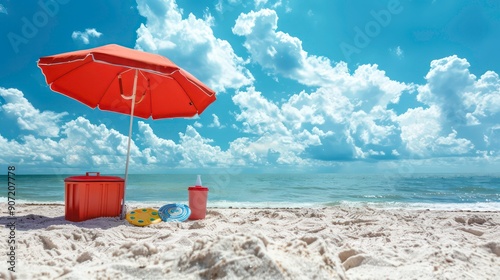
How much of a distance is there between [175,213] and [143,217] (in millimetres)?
463

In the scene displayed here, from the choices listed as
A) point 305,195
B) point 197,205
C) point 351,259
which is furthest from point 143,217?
point 305,195

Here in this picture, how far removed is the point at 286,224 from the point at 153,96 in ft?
10.4

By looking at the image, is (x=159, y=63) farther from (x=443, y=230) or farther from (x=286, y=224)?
(x=443, y=230)

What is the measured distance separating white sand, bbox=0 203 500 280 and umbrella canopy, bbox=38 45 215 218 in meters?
1.53

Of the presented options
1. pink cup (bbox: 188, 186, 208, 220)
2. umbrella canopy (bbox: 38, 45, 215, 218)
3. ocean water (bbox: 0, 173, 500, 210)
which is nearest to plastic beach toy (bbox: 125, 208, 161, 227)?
umbrella canopy (bbox: 38, 45, 215, 218)

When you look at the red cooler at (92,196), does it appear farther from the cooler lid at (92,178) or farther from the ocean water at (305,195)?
the ocean water at (305,195)

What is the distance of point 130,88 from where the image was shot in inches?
236

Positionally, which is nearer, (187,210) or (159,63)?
(159,63)

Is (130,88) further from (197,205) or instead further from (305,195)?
(305,195)

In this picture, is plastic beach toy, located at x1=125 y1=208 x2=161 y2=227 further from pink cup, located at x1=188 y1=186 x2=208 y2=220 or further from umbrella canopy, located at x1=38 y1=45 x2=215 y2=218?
pink cup, located at x1=188 y1=186 x2=208 y2=220

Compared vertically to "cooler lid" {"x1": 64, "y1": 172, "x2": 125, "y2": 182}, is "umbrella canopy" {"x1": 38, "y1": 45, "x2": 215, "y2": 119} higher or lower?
higher

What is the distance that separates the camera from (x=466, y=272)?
2416 mm

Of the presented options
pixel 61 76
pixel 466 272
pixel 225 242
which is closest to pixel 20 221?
pixel 61 76

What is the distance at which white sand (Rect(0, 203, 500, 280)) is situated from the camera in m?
1.95
